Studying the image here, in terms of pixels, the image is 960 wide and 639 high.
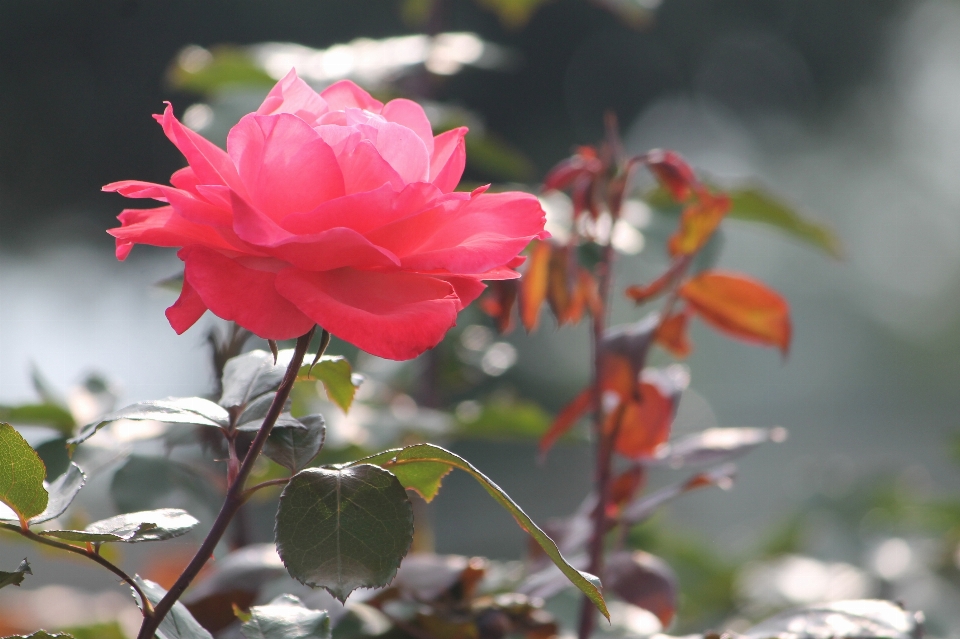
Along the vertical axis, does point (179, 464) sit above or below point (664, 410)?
below

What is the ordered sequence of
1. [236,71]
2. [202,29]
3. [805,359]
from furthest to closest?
[805,359], [202,29], [236,71]

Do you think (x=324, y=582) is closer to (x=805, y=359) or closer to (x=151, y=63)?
(x=151, y=63)

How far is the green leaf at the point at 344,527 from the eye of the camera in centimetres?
24

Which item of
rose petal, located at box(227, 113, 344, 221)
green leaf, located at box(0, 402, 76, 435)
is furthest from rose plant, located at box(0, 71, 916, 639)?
Answer: green leaf, located at box(0, 402, 76, 435)

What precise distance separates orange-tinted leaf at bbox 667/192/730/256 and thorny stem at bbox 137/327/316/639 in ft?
0.83

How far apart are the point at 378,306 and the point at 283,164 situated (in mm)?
48

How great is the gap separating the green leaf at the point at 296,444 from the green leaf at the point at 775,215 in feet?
1.47

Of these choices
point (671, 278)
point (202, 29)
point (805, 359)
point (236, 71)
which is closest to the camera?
point (671, 278)

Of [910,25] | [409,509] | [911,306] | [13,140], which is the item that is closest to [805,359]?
[911,306]

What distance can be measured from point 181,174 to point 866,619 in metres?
0.30

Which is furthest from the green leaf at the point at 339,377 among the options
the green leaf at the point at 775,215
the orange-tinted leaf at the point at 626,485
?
the green leaf at the point at 775,215

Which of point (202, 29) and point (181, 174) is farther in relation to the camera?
point (202, 29)

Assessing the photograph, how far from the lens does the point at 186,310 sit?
24 centimetres

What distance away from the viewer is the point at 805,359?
3332 mm
